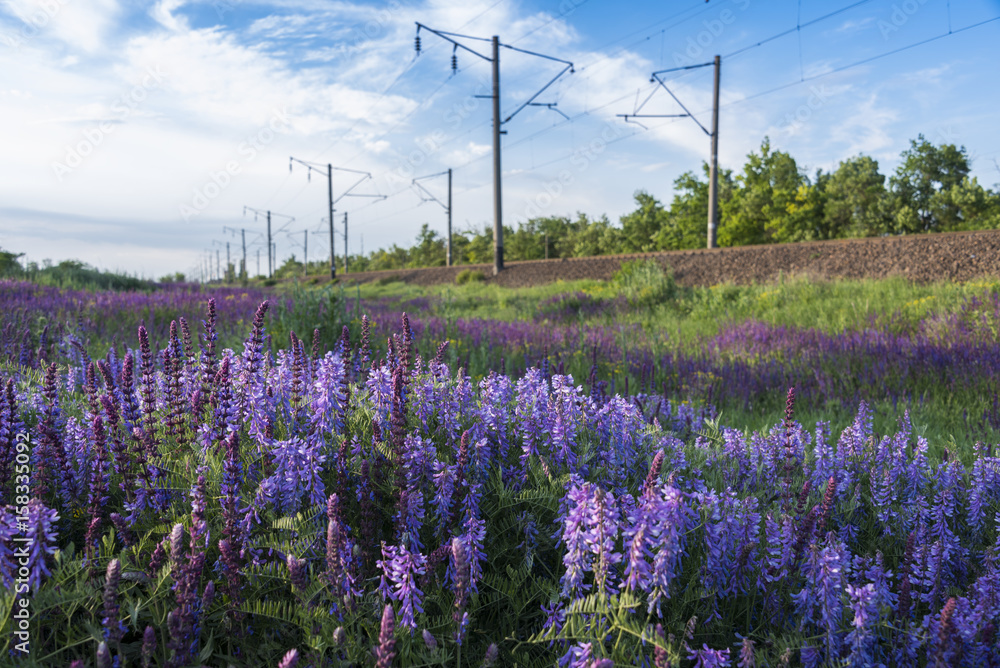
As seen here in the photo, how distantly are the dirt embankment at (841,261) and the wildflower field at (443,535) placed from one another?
12.1 metres

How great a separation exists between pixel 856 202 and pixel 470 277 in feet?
132

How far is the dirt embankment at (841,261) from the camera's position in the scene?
12070 millimetres

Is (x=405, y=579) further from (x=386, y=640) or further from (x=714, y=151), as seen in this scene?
(x=714, y=151)

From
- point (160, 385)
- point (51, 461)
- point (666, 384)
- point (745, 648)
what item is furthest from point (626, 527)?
point (666, 384)

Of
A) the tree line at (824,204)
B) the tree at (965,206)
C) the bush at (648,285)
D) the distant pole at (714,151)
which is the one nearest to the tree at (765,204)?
the tree line at (824,204)

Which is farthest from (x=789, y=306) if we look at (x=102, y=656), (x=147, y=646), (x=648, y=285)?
(x=102, y=656)

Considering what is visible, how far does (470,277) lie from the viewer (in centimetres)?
2583

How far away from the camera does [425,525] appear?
189 cm

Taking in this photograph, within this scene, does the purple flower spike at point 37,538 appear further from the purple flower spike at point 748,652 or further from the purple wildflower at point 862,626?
the purple wildflower at point 862,626

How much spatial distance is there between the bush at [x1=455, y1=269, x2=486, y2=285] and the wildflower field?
22373 mm

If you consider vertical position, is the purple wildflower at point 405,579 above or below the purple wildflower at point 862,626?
above

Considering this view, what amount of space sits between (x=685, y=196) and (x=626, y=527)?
5913cm

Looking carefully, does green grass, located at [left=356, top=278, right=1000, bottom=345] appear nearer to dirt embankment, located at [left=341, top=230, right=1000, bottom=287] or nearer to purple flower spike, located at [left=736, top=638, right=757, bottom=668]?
dirt embankment, located at [left=341, top=230, right=1000, bottom=287]

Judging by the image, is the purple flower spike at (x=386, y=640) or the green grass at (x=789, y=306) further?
the green grass at (x=789, y=306)
